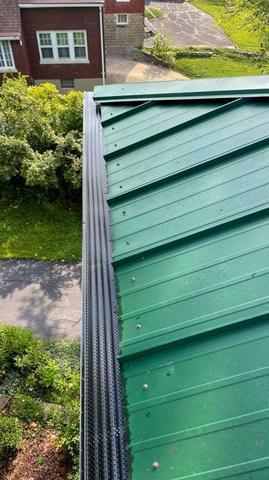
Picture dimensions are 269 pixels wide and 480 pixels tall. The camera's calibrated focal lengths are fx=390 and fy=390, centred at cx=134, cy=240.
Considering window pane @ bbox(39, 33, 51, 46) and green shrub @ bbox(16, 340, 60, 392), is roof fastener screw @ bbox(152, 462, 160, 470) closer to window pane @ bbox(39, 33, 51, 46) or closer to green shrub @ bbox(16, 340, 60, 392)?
green shrub @ bbox(16, 340, 60, 392)

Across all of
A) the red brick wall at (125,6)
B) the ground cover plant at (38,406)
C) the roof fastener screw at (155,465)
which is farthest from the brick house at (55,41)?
the roof fastener screw at (155,465)

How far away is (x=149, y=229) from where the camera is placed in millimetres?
4672

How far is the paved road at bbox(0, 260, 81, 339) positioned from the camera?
9734 millimetres

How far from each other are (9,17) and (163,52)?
35.6 feet

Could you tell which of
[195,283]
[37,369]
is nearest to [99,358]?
[195,283]

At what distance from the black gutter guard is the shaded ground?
20202mm

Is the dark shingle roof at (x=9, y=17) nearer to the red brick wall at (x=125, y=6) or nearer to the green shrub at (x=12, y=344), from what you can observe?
the red brick wall at (x=125, y=6)

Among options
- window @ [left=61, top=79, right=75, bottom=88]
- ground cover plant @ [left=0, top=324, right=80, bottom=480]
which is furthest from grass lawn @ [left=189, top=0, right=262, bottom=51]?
ground cover plant @ [left=0, top=324, right=80, bottom=480]

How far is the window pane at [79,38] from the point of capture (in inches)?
757

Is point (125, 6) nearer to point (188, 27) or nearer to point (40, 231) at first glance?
point (188, 27)

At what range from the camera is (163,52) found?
25.4 m

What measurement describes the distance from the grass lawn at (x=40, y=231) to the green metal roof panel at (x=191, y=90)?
5.48m

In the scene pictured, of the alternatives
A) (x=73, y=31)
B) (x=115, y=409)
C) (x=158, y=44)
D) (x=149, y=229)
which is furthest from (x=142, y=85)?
(x=158, y=44)

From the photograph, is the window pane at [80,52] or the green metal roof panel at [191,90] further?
the window pane at [80,52]
